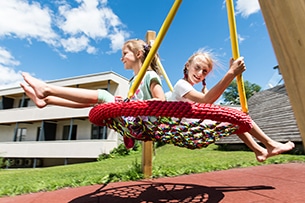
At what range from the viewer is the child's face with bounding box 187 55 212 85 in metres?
1.97

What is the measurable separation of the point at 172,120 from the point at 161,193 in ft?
3.58

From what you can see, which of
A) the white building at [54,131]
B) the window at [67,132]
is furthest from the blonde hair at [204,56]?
the window at [67,132]

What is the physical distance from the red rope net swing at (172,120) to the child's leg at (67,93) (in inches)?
5.6

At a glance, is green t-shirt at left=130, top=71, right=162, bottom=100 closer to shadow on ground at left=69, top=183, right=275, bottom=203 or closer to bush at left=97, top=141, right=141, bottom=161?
shadow on ground at left=69, top=183, right=275, bottom=203

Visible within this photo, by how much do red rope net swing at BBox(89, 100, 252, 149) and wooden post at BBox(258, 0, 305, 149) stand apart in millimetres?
687

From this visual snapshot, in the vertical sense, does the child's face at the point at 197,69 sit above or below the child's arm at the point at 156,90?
above

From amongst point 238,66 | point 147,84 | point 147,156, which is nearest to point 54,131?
point 147,156

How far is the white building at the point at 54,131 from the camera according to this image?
14250 mm

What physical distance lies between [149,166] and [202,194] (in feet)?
3.45

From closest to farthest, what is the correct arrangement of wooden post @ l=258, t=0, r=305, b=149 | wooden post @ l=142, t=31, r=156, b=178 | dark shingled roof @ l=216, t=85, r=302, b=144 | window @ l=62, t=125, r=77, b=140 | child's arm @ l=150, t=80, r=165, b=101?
wooden post @ l=258, t=0, r=305, b=149 < child's arm @ l=150, t=80, r=165, b=101 < wooden post @ l=142, t=31, r=156, b=178 < dark shingled roof @ l=216, t=85, r=302, b=144 < window @ l=62, t=125, r=77, b=140

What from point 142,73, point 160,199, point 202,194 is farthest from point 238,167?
point 142,73

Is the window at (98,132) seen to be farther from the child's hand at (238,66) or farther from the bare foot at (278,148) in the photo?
the child's hand at (238,66)

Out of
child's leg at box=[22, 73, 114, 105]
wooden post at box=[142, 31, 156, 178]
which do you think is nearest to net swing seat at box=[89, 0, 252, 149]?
child's leg at box=[22, 73, 114, 105]

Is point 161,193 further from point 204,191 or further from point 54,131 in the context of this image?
point 54,131
